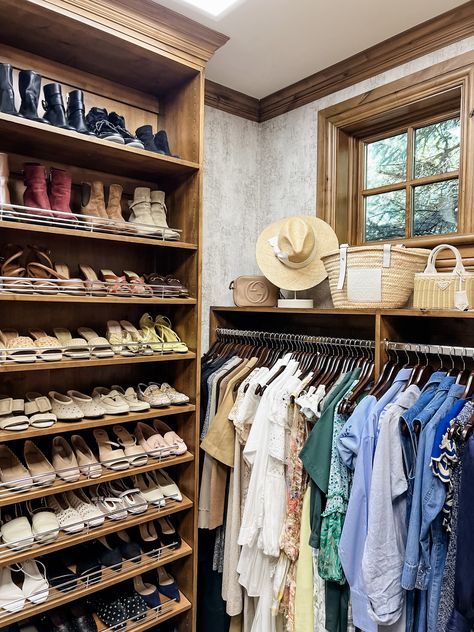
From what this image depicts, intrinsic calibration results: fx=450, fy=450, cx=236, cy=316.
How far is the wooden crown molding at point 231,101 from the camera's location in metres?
2.34

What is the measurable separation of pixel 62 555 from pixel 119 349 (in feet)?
2.63

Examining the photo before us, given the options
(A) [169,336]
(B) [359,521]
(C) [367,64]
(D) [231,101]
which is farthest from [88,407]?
(C) [367,64]

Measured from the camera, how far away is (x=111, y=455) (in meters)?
1.68

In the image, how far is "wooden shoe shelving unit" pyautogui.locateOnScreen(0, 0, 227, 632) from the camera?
1.52 m

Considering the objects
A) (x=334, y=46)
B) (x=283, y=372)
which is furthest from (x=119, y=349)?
(x=334, y=46)

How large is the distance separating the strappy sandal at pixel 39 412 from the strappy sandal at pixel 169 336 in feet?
1.60

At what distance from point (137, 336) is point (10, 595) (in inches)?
37.1

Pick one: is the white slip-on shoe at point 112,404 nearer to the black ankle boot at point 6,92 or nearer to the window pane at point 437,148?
the black ankle boot at point 6,92

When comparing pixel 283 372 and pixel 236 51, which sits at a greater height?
pixel 236 51

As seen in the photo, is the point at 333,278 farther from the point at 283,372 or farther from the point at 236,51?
the point at 236,51

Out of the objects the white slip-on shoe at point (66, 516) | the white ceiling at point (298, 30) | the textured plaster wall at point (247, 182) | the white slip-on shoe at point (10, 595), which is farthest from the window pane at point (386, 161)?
the white slip-on shoe at point (10, 595)

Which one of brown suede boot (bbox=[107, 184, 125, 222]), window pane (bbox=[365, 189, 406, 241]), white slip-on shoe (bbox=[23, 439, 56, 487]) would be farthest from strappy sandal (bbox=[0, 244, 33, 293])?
window pane (bbox=[365, 189, 406, 241])

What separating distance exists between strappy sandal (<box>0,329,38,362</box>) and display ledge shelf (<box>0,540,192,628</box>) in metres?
0.79

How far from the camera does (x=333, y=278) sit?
1.79 m
